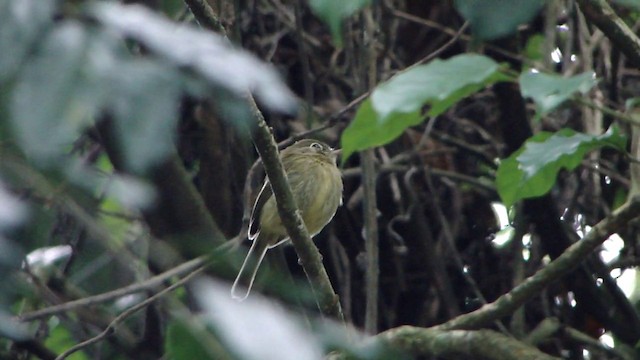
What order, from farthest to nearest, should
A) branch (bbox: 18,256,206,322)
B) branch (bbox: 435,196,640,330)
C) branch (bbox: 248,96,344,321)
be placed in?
branch (bbox: 435,196,640,330) → branch (bbox: 248,96,344,321) → branch (bbox: 18,256,206,322)

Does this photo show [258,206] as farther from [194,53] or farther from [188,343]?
[188,343]

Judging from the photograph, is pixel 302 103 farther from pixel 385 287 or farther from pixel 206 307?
pixel 206 307

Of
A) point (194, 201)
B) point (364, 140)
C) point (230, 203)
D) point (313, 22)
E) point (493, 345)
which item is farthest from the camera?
point (313, 22)

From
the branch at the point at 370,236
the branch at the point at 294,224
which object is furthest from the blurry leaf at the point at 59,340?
the branch at the point at 294,224

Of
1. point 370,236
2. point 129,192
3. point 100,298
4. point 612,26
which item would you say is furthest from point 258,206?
point 129,192

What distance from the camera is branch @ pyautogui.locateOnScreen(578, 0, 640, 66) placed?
3088mm

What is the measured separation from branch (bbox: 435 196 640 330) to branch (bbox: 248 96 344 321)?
40 cm

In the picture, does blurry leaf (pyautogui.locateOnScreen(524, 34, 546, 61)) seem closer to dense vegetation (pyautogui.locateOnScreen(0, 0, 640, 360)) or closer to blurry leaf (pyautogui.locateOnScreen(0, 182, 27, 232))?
dense vegetation (pyautogui.locateOnScreen(0, 0, 640, 360))

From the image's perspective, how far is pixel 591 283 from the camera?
4523 millimetres

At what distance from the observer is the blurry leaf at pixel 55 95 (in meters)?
1.02

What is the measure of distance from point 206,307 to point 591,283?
12.1ft

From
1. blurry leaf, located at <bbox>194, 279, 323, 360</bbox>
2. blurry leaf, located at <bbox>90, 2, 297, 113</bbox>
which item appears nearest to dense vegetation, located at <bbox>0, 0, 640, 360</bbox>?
blurry leaf, located at <bbox>90, 2, 297, 113</bbox>

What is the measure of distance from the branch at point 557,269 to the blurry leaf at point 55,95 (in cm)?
245

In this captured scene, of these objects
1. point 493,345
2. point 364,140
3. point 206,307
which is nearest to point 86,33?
point 206,307
